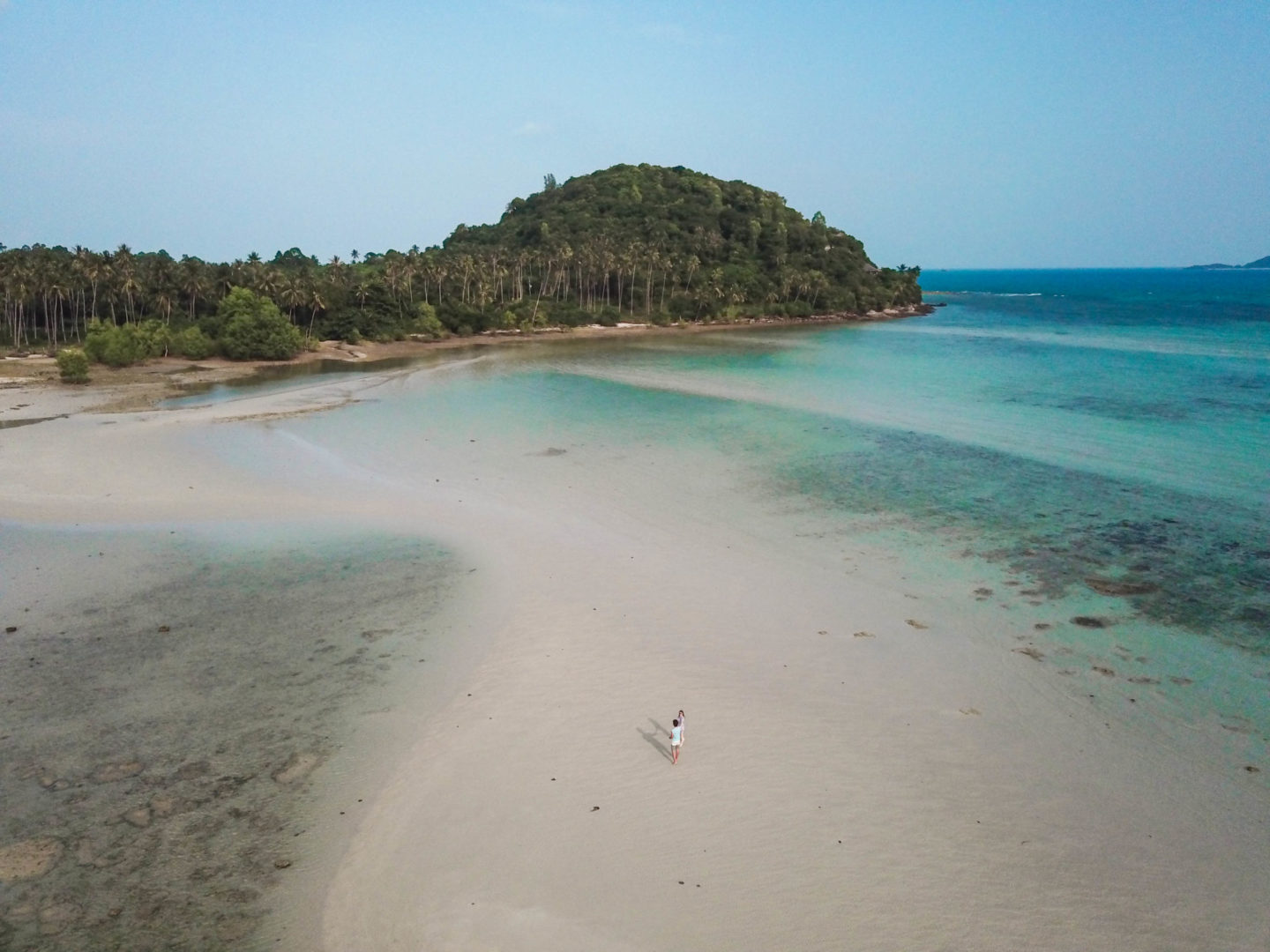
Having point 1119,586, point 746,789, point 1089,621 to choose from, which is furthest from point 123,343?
point 1119,586

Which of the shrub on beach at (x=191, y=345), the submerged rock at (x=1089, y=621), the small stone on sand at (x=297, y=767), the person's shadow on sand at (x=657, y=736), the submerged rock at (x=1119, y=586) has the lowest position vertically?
the small stone on sand at (x=297, y=767)

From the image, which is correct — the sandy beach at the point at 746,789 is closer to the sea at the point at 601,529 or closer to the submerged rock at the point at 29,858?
the submerged rock at the point at 29,858

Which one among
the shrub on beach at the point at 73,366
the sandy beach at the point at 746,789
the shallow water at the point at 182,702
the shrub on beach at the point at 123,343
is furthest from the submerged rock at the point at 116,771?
the shrub on beach at the point at 123,343

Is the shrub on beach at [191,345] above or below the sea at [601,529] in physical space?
above

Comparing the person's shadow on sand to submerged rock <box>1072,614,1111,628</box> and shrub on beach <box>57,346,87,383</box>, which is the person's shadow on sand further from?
shrub on beach <box>57,346,87,383</box>

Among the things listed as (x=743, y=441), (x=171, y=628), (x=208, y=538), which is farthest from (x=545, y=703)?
(x=743, y=441)

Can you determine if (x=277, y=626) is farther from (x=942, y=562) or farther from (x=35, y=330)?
(x=35, y=330)

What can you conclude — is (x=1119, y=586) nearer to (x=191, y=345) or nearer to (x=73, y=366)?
(x=73, y=366)
